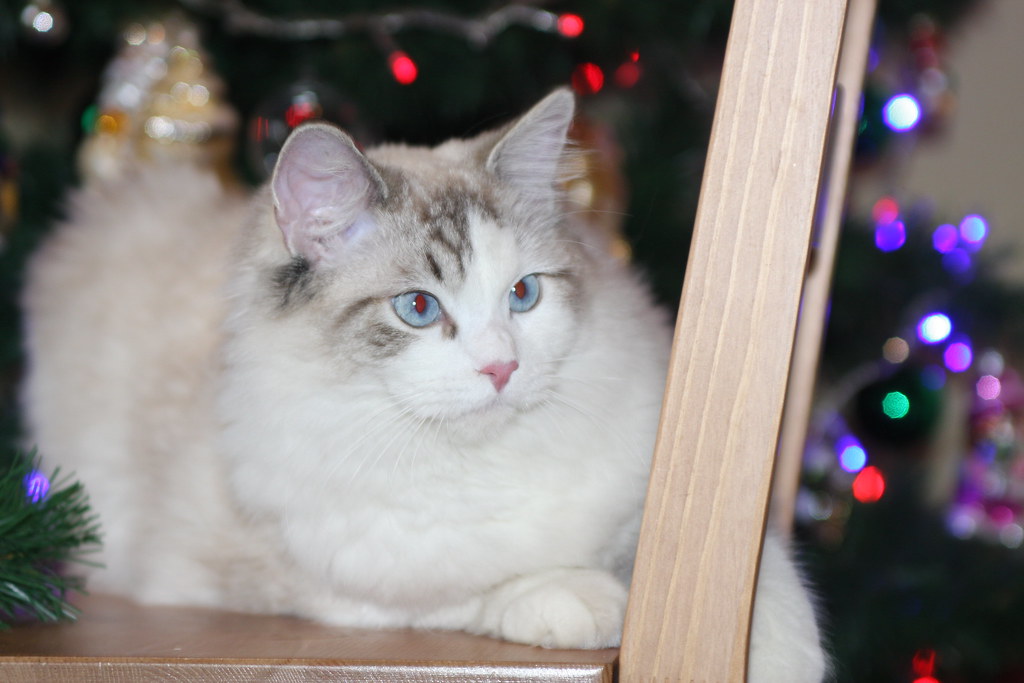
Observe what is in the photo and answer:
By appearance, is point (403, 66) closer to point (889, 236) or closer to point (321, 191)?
point (321, 191)

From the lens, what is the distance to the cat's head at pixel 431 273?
1199 mm

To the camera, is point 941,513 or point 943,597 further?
point 941,513

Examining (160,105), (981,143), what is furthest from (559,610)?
(981,143)

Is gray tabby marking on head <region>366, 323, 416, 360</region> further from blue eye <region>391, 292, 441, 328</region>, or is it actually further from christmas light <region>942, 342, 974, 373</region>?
christmas light <region>942, 342, 974, 373</region>

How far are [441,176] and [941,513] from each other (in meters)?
1.88

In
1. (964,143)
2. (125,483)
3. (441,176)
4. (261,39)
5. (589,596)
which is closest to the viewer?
(589,596)

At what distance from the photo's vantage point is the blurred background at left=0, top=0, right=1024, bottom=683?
2143 millimetres

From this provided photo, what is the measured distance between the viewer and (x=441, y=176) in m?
1.37

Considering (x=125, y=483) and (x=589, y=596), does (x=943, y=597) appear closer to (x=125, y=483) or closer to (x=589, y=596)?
Result: (x=589, y=596)

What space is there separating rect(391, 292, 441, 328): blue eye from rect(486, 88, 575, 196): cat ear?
25 centimetres

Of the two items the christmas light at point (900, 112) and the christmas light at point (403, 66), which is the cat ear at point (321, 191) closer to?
the christmas light at point (403, 66)

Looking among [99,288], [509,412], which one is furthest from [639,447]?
[99,288]

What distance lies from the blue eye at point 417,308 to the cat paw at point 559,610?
36 centimetres

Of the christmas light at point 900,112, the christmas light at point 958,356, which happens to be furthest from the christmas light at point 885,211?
the christmas light at point 958,356
